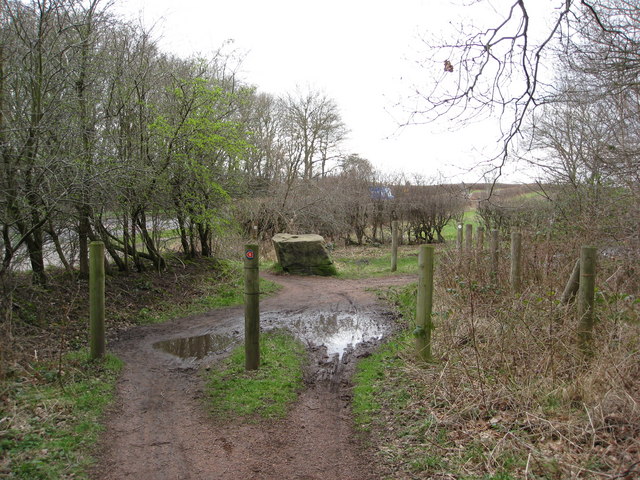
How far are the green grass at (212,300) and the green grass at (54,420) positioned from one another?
11.0 feet

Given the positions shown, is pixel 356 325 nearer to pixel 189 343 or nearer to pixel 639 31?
pixel 189 343

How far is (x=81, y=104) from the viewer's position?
8.70 meters

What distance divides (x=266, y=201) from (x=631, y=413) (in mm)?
17653

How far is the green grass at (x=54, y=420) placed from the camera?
3604 millimetres

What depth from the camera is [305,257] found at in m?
15.3

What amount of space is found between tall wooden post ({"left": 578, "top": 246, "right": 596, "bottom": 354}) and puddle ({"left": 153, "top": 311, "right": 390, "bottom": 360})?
10.9 feet

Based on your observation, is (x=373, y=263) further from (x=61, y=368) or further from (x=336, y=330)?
(x=61, y=368)

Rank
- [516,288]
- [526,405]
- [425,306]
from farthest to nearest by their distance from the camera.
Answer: [516,288]
[425,306]
[526,405]

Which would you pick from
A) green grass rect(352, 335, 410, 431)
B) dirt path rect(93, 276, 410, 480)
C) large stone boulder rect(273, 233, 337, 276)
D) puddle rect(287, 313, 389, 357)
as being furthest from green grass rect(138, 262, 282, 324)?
green grass rect(352, 335, 410, 431)

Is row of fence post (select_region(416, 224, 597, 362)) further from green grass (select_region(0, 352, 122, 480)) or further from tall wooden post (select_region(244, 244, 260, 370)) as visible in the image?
green grass (select_region(0, 352, 122, 480))

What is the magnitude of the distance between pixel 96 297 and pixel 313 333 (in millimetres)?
3533

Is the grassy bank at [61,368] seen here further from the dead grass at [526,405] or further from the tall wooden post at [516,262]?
the tall wooden post at [516,262]

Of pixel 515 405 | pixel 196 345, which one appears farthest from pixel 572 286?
pixel 196 345

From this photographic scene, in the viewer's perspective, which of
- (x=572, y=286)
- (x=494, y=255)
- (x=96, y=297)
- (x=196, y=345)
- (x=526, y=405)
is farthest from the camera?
(x=494, y=255)
